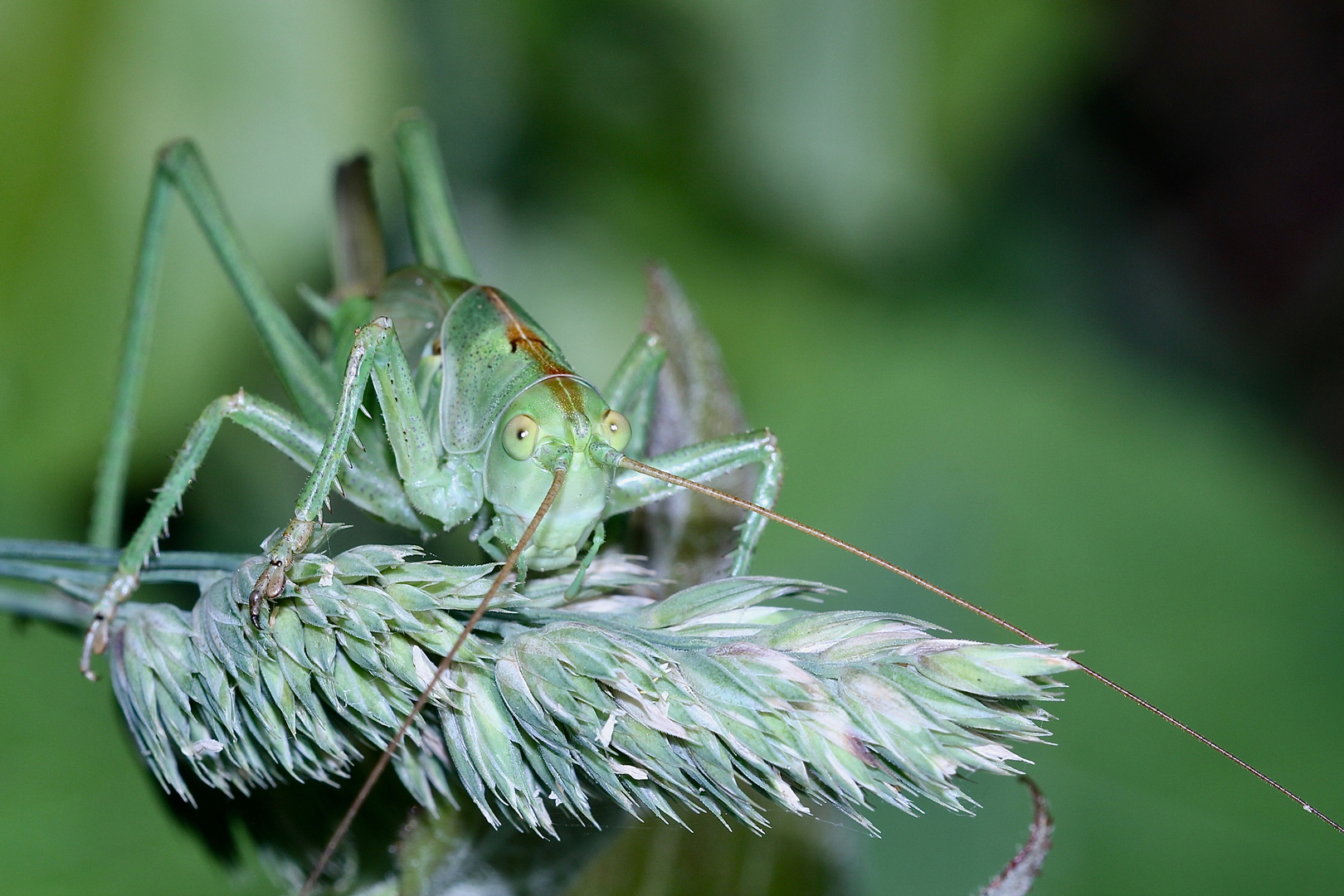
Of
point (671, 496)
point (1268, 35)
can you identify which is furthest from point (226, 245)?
point (1268, 35)

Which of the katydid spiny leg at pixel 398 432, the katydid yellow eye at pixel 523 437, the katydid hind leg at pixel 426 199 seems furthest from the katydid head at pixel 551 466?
the katydid hind leg at pixel 426 199

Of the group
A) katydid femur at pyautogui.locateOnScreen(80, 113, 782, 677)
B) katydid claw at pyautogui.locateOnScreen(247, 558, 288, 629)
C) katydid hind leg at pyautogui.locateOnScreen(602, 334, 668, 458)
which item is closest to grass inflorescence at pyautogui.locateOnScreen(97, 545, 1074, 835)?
katydid claw at pyautogui.locateOnScreen(247, 558, 288, 629)

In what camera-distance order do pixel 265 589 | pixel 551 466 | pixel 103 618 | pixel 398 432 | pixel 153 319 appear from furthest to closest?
pixel 153 319
pixel 398 432
pixel 551 466
pixel 103 618
pixel 265 589

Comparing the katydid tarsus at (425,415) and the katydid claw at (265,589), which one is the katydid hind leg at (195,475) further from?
the katydid claw at (265,589)

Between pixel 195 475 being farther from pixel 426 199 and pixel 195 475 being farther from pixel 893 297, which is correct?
pixel 893 297

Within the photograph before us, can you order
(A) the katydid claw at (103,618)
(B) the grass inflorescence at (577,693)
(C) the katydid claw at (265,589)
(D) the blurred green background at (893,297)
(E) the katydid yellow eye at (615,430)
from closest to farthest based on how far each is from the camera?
(B) the grass inflorescence at (577,693) < (C) the katydid claw at (265,589) < (A) the katydid claw at (103,618) < (E) the katydid yellow eye at (615,430) < (D) the blurred green background at (893,297)

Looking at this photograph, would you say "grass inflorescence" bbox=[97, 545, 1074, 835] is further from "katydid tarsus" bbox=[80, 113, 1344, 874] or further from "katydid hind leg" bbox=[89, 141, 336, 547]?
"katydid hind leg" bbox=[89, 141, 336, 547]

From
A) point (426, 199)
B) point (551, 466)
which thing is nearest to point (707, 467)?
point (551, 466)
